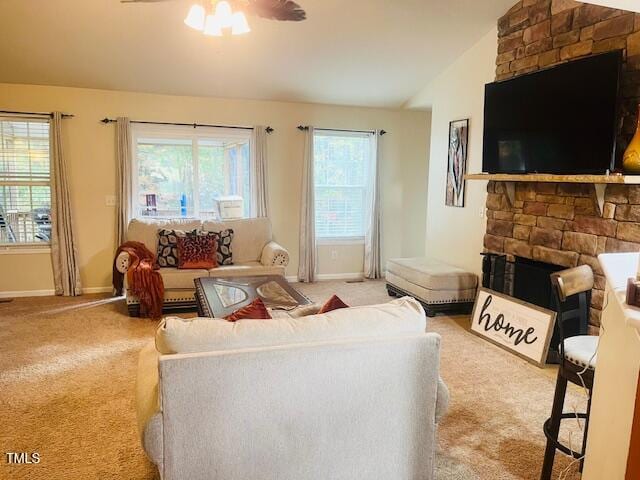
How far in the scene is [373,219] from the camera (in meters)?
6.46

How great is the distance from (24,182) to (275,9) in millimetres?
3683

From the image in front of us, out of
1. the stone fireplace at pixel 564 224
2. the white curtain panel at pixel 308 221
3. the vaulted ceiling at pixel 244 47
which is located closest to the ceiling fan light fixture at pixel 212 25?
the vaulted ceiling at pixel 244 47

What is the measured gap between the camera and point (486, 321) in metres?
4.20

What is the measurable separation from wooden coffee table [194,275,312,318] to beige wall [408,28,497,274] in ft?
7.23

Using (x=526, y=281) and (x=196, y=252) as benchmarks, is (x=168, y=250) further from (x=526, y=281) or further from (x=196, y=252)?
(x=526, y=281)

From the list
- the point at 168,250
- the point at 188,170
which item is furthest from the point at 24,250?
the point at 188,170

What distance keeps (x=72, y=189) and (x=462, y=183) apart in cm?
447

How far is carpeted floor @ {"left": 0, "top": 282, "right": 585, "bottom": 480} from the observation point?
234cm

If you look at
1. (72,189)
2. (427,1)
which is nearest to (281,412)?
(427,1)

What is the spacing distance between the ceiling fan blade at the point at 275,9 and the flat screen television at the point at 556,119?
74.2 inches

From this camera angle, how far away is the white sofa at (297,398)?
1685mm

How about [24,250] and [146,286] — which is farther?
[24,250]

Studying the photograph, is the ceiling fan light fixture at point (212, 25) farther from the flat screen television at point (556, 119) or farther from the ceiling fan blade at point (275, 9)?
the flat screen television at point (556, 119)

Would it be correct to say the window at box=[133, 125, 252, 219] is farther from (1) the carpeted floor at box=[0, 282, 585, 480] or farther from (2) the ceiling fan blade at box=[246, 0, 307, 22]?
(2) the ceiling fan blade at box=[246, 0, 307, 22]
